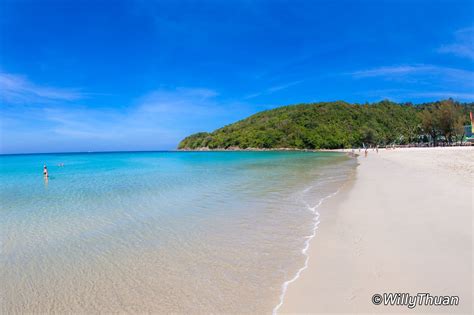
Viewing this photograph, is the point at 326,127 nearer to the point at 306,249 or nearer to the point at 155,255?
the point at 306,249

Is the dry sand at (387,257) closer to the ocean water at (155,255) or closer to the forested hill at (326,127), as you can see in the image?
the ocean water at (155,255)

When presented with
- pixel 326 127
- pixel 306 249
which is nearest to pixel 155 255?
pixel 306 249

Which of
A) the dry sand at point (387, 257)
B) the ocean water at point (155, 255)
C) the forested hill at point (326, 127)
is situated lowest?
the ocean water at point (155, 255)

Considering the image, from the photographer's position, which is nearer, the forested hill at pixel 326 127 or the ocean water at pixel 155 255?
the ocean water at pixel 155 255

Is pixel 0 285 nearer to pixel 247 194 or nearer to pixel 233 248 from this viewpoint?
pixel 233 248

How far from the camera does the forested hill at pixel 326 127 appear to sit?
4764 inches

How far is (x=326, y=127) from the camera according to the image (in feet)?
432

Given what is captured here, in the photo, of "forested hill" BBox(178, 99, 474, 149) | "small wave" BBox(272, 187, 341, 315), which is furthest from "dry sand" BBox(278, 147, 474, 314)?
"forested hill" BBox(178, 99, 474, 149)

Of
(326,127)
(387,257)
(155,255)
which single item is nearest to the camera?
(387,257)

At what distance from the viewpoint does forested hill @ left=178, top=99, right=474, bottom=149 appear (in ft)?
397

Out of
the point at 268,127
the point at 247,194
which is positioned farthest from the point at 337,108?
the point at 247,194

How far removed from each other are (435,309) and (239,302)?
7.48 feet

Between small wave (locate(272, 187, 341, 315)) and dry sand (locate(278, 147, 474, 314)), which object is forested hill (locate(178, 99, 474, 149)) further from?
dry sand (locate(278, 147, 474, 314))

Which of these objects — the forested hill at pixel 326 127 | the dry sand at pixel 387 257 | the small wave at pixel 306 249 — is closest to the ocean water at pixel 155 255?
the small wave at pixel 306 249
